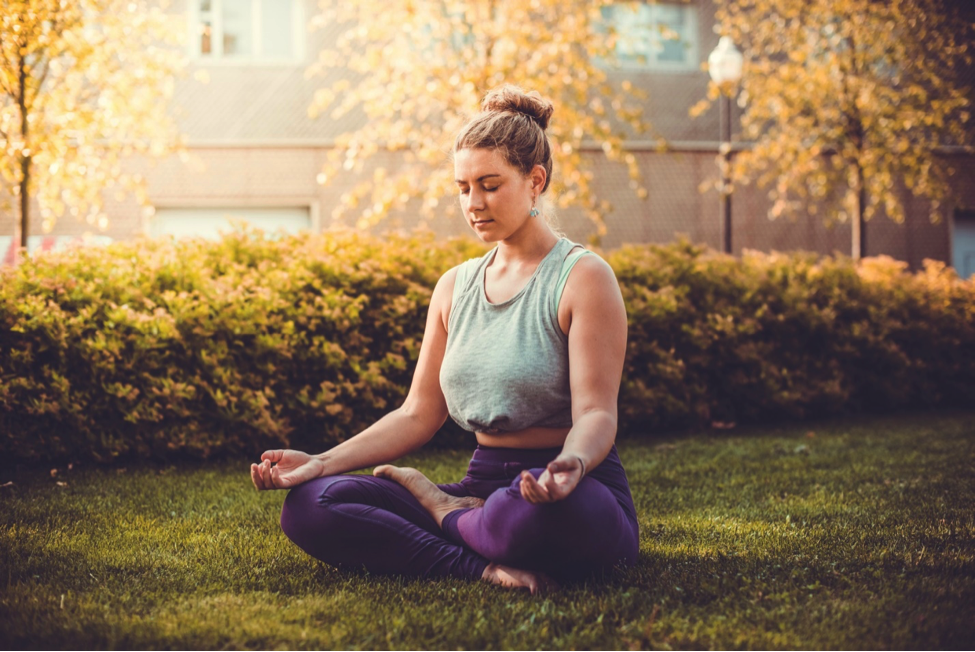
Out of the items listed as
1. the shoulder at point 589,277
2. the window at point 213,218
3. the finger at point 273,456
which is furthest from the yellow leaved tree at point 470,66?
the finger at point 273,456

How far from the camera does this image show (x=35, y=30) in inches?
267

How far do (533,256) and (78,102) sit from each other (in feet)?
22.8

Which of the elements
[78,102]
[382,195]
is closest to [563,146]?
[382,195]

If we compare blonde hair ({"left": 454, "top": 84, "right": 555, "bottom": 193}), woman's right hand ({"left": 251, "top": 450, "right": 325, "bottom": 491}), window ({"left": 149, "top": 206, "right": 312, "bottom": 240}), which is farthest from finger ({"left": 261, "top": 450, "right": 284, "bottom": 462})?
window ({"left": 149, "top": 206, "right": 312, "bottom": 240})

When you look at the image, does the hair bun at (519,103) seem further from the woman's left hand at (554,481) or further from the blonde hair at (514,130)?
the woman's left hand at (554,481)

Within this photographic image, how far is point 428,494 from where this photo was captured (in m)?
3.07

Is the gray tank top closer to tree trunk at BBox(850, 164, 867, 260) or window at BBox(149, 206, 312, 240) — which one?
tree trunk at BBox(850, 164, 867, 260)

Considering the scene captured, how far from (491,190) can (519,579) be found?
1.27m

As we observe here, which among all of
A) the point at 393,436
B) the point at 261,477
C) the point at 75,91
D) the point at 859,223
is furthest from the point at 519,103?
the point at 859,223

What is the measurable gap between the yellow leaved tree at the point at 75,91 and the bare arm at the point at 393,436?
496cm

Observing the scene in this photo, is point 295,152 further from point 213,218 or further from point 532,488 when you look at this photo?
point 532,488

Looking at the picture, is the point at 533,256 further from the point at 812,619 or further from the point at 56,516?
the point at 56,516

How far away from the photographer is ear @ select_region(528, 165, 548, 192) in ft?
9.98

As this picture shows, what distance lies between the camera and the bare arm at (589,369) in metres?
2.43
